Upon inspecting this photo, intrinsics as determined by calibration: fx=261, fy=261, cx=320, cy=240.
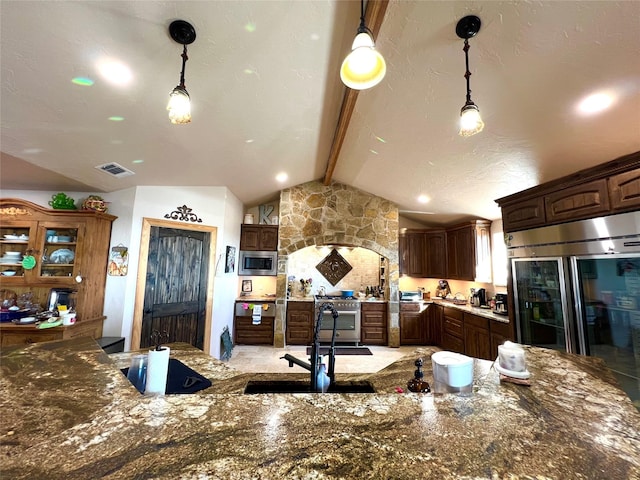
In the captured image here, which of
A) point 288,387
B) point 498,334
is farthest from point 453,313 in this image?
point 288,387

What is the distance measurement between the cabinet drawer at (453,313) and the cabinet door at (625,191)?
2803 mm

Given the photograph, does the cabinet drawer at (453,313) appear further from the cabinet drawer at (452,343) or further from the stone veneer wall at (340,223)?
the stone veneer wall at (340,223)

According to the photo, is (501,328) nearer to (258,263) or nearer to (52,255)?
(258,263)

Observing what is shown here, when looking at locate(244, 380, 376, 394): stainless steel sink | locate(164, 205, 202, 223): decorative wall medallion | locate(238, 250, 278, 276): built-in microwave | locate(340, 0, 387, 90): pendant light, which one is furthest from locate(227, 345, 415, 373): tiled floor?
locate(340, 0, 387, 90): pendant light

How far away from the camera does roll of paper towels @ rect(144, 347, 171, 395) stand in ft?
3.73

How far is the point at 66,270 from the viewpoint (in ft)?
10.1

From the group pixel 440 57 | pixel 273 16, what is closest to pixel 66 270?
pixel 273 16

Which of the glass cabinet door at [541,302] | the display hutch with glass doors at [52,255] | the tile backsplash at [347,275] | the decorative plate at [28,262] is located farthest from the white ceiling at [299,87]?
the tile backsplash at [347,275]

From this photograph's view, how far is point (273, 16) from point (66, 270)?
3.55 meters

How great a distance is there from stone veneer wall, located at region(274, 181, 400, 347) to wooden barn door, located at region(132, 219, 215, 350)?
1.48m

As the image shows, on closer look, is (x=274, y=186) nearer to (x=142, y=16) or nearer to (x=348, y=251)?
(x=348, y=251)

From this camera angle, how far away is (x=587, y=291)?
2.11 metres

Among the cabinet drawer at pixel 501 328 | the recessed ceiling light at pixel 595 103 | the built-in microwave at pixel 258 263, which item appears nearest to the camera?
the recessed ceiling light at pixel 595 103

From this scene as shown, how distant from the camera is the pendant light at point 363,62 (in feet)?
3.69
